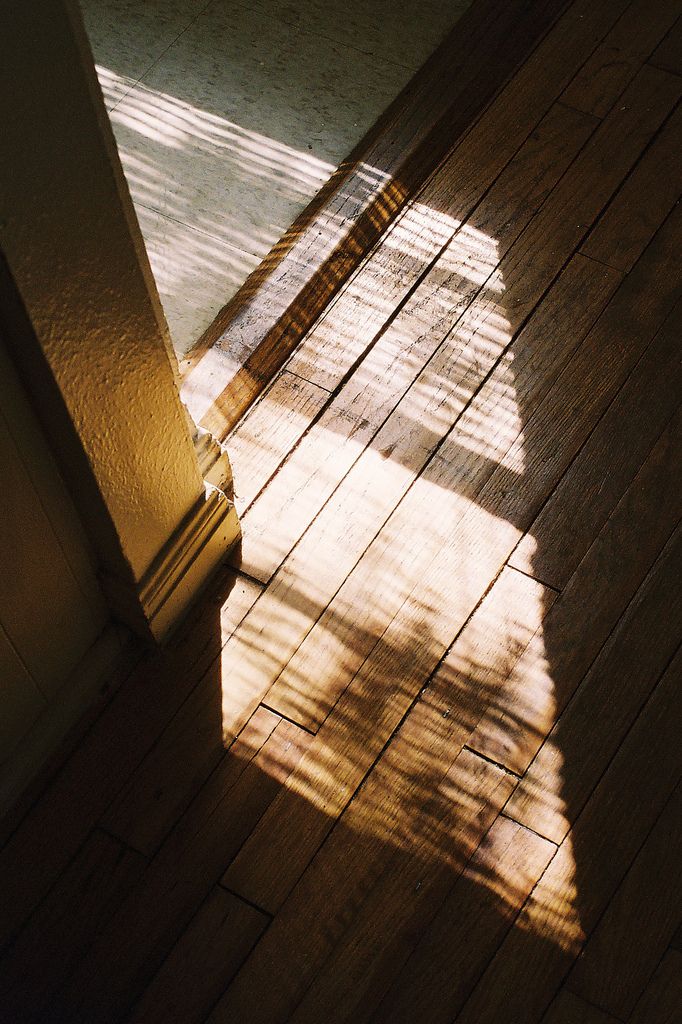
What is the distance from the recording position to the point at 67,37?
980 mm

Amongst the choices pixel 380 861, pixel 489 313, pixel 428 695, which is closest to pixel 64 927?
pixel 380 861

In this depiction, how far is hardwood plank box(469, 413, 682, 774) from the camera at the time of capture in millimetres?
1798

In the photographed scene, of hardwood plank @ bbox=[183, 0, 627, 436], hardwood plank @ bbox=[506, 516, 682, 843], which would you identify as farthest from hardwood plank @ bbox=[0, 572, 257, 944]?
hardwood plank @ bbox=[506, 516, 682, 843]

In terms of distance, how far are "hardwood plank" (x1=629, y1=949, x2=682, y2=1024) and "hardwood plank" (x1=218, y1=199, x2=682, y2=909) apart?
634 mm

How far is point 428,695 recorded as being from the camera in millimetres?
1835

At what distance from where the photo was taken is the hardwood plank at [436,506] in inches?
72.7

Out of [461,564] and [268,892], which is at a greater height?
[461,564]

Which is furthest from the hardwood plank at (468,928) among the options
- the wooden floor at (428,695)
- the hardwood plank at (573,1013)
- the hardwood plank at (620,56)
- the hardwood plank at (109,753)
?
the hardwood plank at (620,56)

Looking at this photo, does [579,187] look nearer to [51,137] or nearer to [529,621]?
[529,621]

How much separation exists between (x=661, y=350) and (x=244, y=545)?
1.14 m

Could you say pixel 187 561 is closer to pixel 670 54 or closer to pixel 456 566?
pixel 456 566

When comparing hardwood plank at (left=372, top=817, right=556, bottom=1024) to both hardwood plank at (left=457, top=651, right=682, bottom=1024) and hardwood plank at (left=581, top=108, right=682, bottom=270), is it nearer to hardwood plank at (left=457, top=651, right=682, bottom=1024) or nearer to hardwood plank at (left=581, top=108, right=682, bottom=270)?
hardwood plank at (left=457, top=651, right=682, bottom=1024)

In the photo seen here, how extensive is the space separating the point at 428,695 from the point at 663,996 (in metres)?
0.68

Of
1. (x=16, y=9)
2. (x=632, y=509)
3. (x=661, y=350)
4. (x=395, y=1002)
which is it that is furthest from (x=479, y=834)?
(x=16, y=9)
